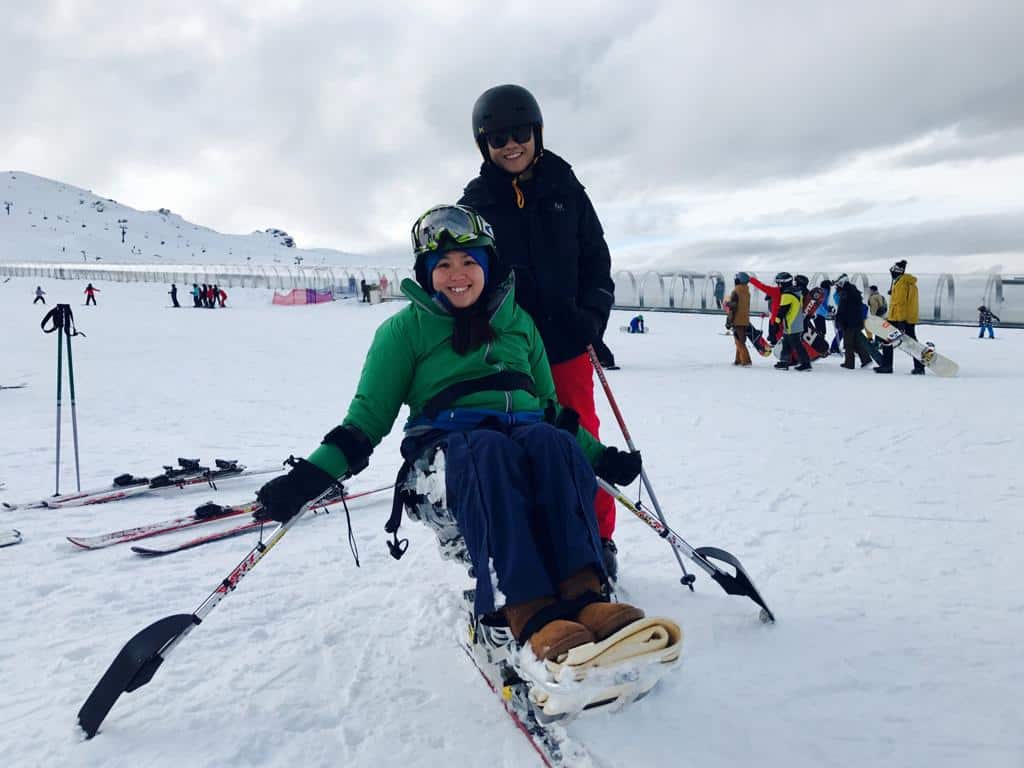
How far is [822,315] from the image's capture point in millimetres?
14508

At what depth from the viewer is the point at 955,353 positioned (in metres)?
15.4

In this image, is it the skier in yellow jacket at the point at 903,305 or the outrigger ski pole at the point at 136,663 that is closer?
the outrigger ski pole at the point at 136,663

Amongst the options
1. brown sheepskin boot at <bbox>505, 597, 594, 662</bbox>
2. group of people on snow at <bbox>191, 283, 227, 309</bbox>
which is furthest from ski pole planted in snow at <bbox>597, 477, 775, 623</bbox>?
group of people on snow at <bbox>191, 283, 227, 309</bbox>

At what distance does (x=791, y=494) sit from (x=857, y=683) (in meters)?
2.71

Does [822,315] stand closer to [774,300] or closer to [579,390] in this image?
[774,300]

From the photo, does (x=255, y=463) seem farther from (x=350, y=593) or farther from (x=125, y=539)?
(x=350, y=593)

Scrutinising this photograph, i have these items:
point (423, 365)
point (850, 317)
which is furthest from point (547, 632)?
point (850, 317)

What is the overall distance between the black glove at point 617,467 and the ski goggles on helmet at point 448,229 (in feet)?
3.42

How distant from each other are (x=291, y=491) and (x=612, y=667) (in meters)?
1.30

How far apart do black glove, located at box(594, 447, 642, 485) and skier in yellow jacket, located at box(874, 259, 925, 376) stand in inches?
446

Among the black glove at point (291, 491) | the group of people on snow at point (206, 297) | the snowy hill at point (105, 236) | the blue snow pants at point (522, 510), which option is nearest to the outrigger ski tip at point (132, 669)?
the black glove at point (291, 491)

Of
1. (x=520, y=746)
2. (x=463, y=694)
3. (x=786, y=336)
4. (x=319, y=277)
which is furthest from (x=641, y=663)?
(x=319, y=277)

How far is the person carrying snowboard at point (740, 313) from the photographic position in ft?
45.6

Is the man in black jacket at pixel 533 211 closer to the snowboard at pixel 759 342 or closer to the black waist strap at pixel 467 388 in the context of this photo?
the black waist strap at pixel 467 388
